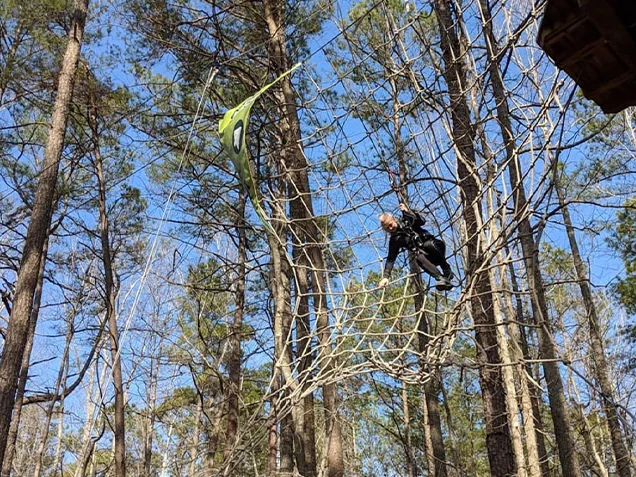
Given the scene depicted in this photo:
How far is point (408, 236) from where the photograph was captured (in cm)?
388

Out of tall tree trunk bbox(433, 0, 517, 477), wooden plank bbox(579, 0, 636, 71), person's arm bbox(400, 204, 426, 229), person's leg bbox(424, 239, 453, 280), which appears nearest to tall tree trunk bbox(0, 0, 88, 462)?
person's arm bbox(400, 204, 426, 229)

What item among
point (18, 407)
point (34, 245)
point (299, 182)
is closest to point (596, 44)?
point (299, 182)

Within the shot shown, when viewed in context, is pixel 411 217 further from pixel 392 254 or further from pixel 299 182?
pixel 299 182

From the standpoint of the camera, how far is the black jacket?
151 inches

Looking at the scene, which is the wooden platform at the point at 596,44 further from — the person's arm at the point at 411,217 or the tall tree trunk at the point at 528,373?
the tall tree trunk at the point at 528,373

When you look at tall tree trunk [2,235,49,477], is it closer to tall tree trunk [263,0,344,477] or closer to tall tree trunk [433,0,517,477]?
tall tree trunk [263,0,344,477]

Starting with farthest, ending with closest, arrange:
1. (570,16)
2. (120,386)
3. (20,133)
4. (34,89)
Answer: (20,133) → (34,89) → (120,386) → (570,16)

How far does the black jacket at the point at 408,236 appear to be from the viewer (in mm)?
3834

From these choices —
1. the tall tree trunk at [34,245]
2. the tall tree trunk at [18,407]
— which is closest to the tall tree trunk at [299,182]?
the tall tree trunk at [34,245]

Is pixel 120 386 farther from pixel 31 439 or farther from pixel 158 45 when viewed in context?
pixel 31 439

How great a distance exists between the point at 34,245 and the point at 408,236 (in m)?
3.81

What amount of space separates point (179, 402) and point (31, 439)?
11.1m

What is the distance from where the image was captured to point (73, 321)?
11023mm

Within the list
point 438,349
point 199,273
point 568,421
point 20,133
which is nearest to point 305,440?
point 438,349
